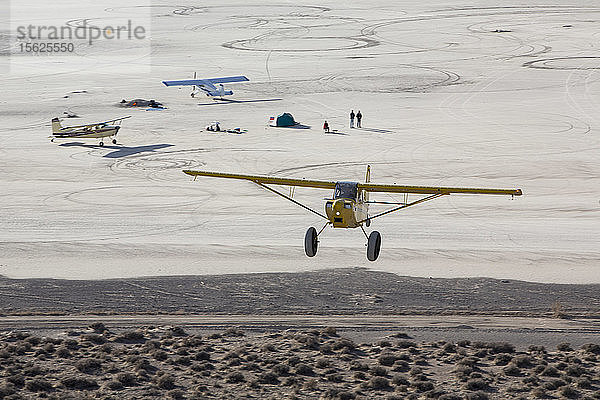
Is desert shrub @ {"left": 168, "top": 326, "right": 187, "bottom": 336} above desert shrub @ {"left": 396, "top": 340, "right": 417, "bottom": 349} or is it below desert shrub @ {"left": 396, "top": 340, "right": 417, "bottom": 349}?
above

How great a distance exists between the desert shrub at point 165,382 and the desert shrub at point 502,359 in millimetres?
13070

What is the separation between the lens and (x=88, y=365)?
36.1 m

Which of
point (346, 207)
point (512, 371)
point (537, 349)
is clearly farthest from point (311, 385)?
point (537, 349)

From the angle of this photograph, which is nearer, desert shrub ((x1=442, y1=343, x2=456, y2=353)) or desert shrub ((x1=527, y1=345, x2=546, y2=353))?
desert shrub ((x1=527, y1=345, x2=546, y2=353))

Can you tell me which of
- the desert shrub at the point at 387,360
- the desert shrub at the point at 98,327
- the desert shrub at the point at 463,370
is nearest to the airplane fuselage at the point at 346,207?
the desert shrub at the point at 387,360

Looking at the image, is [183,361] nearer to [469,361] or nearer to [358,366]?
[358,366]

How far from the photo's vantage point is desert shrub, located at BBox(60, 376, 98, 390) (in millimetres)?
34531

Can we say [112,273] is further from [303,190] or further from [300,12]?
[300,12]

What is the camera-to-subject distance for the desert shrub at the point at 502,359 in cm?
3681

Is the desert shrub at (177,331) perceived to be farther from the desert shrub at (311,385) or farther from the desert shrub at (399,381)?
the desert shrub at (399,381)

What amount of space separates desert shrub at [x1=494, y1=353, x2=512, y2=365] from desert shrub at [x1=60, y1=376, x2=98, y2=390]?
52.6 feet

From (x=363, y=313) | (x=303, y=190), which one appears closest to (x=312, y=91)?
(x=303, y=190)

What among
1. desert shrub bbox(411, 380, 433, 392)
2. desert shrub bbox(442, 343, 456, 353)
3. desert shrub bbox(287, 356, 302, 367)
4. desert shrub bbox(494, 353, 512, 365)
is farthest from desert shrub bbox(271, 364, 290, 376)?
desert shrub bbox(494, 353, 512, 365)

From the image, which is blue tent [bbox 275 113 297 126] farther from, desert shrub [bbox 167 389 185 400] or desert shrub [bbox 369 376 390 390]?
desert shrub [bbox 167 389 185 400]
